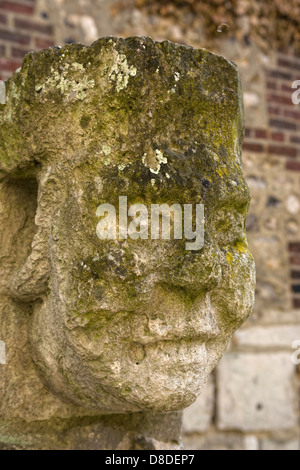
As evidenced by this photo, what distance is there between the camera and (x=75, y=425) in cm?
127

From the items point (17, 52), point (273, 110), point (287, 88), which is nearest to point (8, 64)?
point (17, 52)

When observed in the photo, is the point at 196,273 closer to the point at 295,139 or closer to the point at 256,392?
the point at 256,392

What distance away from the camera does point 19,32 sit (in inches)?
97.0

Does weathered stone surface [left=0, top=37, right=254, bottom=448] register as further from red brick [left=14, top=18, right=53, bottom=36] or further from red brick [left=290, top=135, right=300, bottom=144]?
red brick [left=290, top=135, right=300, bottom=144]

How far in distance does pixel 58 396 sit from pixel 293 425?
1.94 m

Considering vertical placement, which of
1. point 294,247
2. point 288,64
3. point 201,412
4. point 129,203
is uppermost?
point 288,64

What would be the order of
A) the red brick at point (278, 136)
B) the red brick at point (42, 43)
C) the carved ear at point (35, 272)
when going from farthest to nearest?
the red brick at point (278, 136)
the red brick at point (42, 43)
the carved ear at point (35, 272)

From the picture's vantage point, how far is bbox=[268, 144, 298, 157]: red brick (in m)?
2.99

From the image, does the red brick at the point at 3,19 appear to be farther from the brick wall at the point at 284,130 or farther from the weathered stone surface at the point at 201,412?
the weathered stone surface at the point at 201,412

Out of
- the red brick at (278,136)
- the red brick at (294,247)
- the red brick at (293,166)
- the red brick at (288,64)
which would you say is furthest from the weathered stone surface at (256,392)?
the red brick at (288,64)

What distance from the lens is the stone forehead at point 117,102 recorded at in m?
1.00

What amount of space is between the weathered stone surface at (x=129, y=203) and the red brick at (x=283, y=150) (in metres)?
1.94

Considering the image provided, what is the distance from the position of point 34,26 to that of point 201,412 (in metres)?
2.02

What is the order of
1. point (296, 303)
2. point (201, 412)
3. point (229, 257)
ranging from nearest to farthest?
point (229, 257)
point (201, 412)
point (296, 303)
